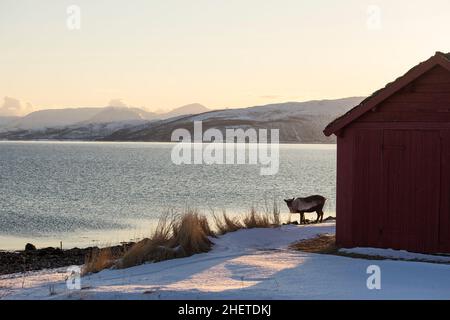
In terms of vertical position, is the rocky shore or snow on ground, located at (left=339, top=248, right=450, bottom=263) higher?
snow on ground, located at (left=339, top=248, right=450, bottom=263)

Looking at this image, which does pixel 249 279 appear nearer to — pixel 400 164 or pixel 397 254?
pixel 397 254

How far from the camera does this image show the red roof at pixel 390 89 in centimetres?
1432

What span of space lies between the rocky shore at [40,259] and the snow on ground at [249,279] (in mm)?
2245

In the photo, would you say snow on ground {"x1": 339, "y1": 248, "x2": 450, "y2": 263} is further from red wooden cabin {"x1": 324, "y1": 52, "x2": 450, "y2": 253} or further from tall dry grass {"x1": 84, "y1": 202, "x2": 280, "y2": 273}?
tall dry grass {"x1": 84, "y1": 202, "x2": 280, "y2": 273}

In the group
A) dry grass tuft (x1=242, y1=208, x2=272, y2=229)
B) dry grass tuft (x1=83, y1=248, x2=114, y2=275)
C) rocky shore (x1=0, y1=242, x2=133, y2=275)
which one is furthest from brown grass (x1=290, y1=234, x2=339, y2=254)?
rocky shore (x1=0, y1=242, x2=133, y2=275)

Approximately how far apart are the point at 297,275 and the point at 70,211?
26.1 metres

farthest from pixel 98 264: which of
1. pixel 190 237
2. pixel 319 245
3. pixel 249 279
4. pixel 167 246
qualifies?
pixel 319 245

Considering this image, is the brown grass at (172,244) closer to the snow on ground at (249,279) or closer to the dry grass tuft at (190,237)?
the dry grass tuft at (190,237)

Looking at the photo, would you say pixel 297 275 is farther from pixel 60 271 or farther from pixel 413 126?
pixel 60 271

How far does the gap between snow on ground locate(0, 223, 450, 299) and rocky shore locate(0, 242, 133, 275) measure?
2245 mm

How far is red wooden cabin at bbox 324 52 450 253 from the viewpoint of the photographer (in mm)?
14484

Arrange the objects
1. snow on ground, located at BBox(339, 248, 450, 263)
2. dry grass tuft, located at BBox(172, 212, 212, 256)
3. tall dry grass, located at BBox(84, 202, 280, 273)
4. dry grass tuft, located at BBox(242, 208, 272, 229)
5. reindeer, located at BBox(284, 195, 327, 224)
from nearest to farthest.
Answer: snow on ground, located at BBox(339, 248, 450, 263)
tall dry grass, located at BBox(84, 202, 280, 273)
dry grass tuft, located at BBox(172, 212, 212, 256)
dry grass tuft, located at BBox(242, 208, 272, 229)
reindeer, located at BBox(284, 195, 327, 224)

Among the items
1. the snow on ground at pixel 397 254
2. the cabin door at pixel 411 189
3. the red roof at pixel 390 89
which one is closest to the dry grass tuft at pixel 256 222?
the snow on ground at pixel 397 254
